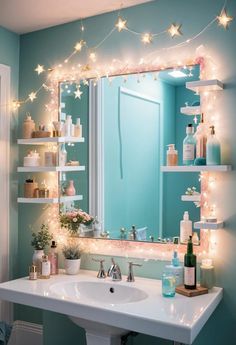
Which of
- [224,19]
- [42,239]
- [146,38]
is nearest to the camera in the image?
[224,19]

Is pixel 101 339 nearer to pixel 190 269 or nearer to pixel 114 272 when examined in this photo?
pixel 114 272

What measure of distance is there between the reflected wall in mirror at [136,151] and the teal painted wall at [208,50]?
0.16m

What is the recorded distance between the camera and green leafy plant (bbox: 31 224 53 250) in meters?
2.70

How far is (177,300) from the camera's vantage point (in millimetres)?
2068

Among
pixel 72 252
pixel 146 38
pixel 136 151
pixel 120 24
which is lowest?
pixel 72 252

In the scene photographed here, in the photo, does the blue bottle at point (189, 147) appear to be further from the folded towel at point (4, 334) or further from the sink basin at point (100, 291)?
the folded towel at point (4, 334)

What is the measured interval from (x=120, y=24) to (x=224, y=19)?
678mm

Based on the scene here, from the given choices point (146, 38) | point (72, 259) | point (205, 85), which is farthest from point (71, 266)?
point (146, 38)

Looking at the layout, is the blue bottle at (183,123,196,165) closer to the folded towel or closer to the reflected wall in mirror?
the reflected wall in mirror

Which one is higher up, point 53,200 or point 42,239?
point 53,200

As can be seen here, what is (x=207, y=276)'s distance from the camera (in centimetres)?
220

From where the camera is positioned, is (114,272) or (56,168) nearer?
Answer: (114,272)

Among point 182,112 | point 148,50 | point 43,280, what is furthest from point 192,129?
point 43,280

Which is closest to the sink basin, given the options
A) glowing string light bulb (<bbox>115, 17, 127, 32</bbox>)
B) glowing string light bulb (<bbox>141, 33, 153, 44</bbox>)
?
glowing string light bulb (<bbox>141, 33, 153, 44</bbox>)
